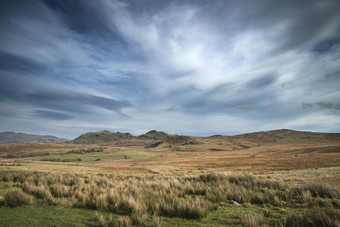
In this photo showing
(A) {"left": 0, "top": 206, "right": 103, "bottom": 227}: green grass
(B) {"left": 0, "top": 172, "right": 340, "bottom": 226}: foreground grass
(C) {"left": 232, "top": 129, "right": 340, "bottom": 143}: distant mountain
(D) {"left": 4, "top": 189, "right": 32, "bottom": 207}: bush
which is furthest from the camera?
(C) {"left": 232, "top": 129, "right": 340, "bottom": 143}: distant mountain


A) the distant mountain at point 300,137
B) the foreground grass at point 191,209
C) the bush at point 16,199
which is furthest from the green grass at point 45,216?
the distant mountain at point 300,137

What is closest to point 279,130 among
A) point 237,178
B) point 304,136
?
point 304,136

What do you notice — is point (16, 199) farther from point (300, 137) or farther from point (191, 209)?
point (300, 137)

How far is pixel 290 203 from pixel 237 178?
5.25 meters

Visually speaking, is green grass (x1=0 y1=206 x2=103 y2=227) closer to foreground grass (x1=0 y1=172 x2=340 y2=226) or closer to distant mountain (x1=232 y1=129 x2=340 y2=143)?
foreground grass (x1=0 y1=172 x2=340 y2=226)

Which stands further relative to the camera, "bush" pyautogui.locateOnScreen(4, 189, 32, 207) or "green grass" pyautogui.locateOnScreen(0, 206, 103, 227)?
"bush" pyautogui.locateOnScreen(4, 189, 32, 207)

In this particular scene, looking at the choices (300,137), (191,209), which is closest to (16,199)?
(191,209)

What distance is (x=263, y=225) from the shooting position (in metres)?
5.46

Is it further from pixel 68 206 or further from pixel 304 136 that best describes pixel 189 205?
pixel 304 136

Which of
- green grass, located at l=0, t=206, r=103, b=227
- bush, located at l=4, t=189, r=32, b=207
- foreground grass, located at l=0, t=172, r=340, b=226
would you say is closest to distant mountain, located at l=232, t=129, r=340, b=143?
foreground grass, located at l=0, t=172, r=340, b=226

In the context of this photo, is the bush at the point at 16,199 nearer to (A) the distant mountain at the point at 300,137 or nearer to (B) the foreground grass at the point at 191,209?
(B) the foreground grass at the point at 191,209

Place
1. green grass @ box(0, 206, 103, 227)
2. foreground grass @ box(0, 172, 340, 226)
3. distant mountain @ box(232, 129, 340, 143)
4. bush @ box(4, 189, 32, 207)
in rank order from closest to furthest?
green grass @ box(0, 206, 103, 227), foreground grass @ box(0, 172, 340, 226), bush @ box(4, 189, 32, 207), distant mountain @ box(232, 129, 340, 143)

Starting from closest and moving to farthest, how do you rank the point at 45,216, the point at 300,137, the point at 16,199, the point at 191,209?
the point at 45,216, the point at 191,209, the point at 16,199, the point at 300,137

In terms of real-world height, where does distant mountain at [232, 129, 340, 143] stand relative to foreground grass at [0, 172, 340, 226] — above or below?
above
